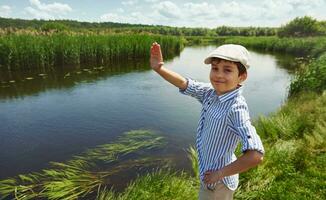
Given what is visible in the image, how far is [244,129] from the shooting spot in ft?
5.54

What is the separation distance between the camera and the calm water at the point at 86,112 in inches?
249

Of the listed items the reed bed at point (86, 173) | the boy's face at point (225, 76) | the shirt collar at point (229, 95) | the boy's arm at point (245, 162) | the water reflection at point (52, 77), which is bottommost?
the reed bed at point (86, 173)

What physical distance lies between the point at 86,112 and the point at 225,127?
740cm

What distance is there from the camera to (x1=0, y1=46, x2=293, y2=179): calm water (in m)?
6.34

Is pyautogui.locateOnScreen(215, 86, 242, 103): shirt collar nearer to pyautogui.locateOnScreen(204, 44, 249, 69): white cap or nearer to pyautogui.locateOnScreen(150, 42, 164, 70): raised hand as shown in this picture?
pyautogui.locateOnScreen(204, 44, 249, 69): white cap

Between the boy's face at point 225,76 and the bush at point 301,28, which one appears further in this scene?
the bush at point 301,28

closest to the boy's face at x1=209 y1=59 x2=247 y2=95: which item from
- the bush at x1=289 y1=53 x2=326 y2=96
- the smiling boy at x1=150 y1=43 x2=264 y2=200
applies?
the smiling boy at x1=150 y1=43 x2=264 y2=200

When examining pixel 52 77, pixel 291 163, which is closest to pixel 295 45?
pixel 52 77

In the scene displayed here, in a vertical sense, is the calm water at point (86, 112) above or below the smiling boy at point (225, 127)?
below

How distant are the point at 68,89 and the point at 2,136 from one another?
4.88m

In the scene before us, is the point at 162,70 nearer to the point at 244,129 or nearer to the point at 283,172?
the point at 244,129

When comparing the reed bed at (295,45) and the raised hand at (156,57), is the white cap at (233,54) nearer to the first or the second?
the raised hand at (156,57)

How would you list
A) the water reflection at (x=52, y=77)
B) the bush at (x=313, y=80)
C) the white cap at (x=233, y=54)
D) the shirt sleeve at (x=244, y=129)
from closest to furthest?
the shirt sleeve at (x=244, y=129) < the white cap at (x=233, y=54) < the bush at (x=313, y=80) < the water reflection at (x=52, y=77)

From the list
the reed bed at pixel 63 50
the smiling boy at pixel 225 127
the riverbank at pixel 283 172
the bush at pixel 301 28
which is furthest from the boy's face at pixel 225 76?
the bush at pixel 301 28
